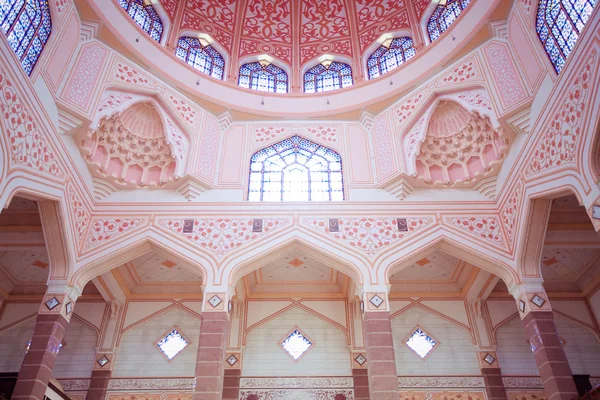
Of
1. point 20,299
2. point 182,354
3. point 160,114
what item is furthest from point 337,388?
point 20,299

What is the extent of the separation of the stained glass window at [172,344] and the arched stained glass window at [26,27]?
7.73 m

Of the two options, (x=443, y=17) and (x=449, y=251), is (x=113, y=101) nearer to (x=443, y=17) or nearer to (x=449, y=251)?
(x=449, y=251)

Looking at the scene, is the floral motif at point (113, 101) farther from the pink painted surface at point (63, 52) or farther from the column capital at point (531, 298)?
the column capital at point (531, 298)

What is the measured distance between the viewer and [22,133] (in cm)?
829

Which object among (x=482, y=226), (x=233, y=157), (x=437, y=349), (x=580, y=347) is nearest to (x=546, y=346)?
(x=482, y=226)

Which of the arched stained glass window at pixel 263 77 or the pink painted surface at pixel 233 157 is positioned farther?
the arched stained glass window at pixel 263 77

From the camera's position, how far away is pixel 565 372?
8.54 meters

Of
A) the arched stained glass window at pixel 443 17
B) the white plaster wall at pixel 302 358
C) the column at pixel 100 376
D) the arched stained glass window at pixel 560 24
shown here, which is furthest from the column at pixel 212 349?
the arched stained glass window at pixel 443 17

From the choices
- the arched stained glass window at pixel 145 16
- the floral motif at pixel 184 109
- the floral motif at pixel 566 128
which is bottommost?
the floral motif at pixel 566 128

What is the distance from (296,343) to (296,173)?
4.64 metres

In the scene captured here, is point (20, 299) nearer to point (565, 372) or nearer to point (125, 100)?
point (125, 100)

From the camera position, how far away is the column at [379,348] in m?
8.73

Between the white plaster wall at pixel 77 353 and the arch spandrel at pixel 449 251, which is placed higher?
the arch spandrel at pixel 449 251

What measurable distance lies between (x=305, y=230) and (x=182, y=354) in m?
5.23
